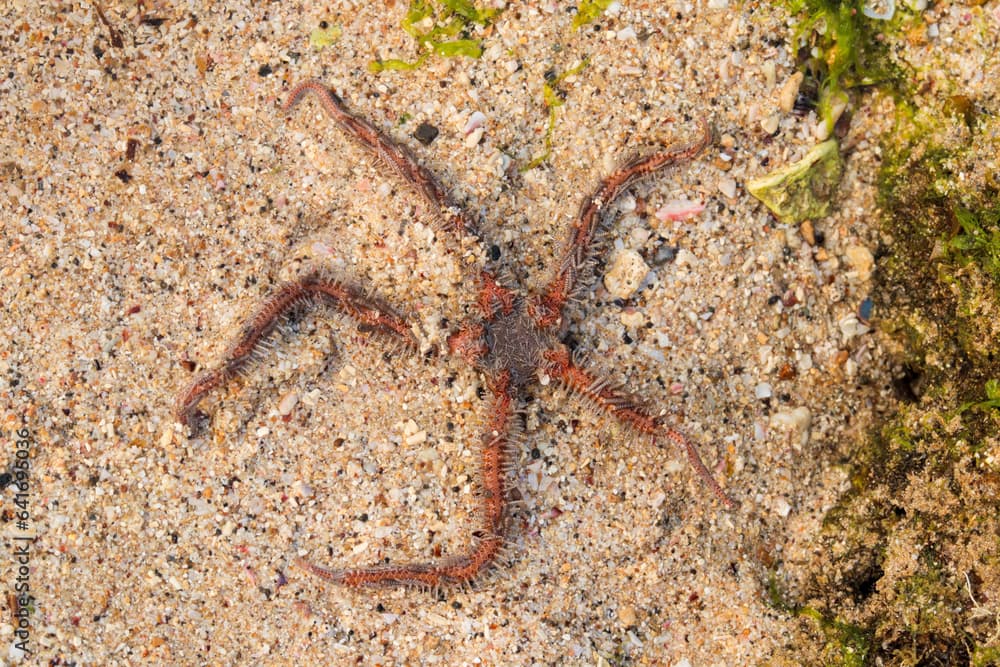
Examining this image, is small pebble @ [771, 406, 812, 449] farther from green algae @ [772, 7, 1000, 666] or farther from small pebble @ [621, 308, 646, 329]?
small pebble @ [621, 308, 646, 329]

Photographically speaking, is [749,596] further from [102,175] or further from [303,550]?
[102,175]

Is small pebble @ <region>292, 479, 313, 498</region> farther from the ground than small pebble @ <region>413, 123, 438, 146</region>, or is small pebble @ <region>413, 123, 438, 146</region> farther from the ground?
small pebble @ <region>413, 123, 438, 146</region>

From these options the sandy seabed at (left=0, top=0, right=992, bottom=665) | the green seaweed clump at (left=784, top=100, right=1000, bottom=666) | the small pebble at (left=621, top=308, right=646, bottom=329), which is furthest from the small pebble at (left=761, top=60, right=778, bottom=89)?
the small pebble at (left=621, top=308, right=646, bottom=329)

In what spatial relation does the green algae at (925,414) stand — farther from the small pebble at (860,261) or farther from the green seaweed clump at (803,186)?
the green seaweed clump at (803,186)

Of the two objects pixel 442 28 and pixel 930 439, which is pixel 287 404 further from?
pixel 930 439

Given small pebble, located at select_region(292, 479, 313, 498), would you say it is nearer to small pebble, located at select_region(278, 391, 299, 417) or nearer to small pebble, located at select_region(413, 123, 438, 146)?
small pebble, located at select_region(278, 391, 299, 417)

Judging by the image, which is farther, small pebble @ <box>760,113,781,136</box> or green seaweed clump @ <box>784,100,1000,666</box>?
small pebble @ <box>760,113,781,136</box>

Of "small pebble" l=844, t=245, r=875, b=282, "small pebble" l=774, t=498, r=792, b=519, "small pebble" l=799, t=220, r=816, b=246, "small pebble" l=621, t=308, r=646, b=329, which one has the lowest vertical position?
"small pebble" l=774, t=498, r=792, b=519
